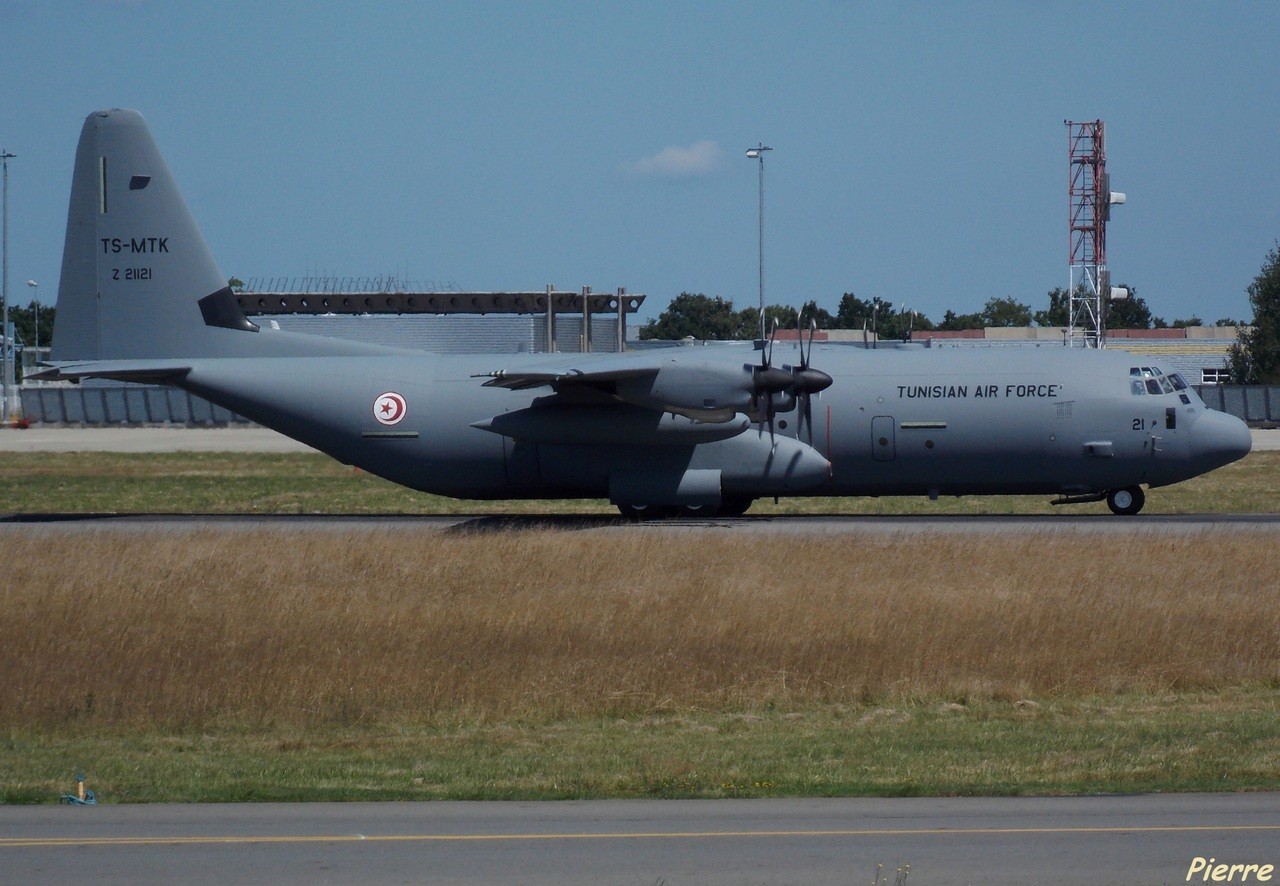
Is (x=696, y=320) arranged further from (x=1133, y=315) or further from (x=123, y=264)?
(x=123, y=264)

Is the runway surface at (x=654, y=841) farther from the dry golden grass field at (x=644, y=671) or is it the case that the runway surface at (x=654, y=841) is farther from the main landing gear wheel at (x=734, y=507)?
the main landing gear wheel at (x=734, y=507)

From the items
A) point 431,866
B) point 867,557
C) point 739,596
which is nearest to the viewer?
point 431,866

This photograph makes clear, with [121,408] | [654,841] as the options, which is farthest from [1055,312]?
[654,841]

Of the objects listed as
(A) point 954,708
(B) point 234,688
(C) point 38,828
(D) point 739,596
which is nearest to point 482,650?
(B) point 234,688

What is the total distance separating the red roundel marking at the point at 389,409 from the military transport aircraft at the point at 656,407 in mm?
31

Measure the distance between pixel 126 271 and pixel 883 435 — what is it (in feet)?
58.3

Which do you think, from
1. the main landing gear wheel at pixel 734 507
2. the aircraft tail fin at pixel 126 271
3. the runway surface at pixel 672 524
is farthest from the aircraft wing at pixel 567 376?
the aircraft tail fin at pixel 126 271

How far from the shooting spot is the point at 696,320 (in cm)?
12962

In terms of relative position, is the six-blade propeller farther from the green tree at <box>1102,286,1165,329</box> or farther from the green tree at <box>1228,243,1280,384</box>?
the green tree at <box>1102,286,1165,329</box>

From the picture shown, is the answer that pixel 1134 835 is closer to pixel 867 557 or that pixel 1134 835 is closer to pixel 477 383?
pixel 867 557

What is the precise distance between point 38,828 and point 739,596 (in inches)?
465

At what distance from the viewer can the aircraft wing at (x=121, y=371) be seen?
2872cm

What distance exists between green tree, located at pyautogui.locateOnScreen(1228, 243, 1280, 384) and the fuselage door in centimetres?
6425

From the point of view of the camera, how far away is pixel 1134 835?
9023 millimetres
